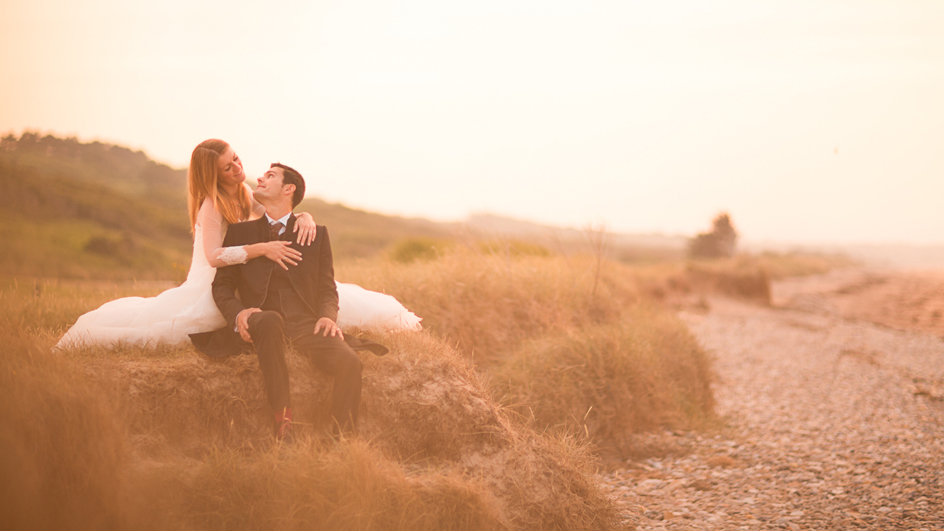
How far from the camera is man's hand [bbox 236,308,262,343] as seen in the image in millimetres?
3689

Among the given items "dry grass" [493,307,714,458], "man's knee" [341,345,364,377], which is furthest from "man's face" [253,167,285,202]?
"dry grass" [493,307,714,458]

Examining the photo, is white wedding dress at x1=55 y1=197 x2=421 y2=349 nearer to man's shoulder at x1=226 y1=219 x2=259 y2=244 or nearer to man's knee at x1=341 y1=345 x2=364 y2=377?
man's shoulder at x1=226 y1=219 x2=259 y2=244

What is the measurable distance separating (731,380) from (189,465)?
10639mm

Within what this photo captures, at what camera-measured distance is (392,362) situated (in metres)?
4.11

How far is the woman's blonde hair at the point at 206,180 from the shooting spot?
422 cm

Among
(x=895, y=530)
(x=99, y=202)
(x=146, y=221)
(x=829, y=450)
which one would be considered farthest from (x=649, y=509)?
(x=146, y=221)

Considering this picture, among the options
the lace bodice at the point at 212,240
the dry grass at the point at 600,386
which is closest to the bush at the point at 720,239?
the dry grass at the point at 600,386

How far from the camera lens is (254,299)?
400cm

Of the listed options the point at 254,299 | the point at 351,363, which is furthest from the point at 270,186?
the point at 351,363

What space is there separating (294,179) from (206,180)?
691 mm

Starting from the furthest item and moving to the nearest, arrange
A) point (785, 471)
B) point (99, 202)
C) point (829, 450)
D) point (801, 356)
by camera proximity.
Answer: point (99, 202) → point (801, 356) → point (829, 450) → point (785, 471)

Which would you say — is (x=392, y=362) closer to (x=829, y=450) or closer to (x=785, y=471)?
(x=785, y=471)

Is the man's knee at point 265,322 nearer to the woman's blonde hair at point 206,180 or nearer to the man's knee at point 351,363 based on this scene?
the man's knee at point 351,363

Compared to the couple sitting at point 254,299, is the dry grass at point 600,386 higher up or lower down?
lower down
